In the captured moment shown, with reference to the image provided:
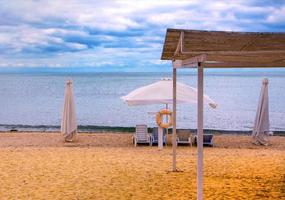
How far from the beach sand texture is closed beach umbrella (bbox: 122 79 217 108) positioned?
1.27 metres

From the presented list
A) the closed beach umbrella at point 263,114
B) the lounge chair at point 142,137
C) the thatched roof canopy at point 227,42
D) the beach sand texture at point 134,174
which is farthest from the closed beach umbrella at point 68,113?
the thatched roof canopy at point 227,42

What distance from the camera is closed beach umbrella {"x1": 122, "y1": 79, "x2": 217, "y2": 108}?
12392 millimetres

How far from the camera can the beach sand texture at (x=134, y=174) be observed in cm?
780

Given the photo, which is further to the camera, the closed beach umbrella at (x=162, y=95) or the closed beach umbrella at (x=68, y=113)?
the closed beach umbrella at (x=68, y=113)

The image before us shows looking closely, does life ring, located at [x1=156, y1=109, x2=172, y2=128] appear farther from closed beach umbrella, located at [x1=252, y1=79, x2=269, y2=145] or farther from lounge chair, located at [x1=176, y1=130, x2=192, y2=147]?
closed beach umbrella, located at [x1=252, y1=79, x2=269, y2=145]

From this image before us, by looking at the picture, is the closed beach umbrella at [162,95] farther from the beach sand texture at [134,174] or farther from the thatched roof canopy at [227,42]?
the thatched roof canopy at [227,42]

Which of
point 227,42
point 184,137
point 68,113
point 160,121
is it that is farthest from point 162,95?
point 227,42

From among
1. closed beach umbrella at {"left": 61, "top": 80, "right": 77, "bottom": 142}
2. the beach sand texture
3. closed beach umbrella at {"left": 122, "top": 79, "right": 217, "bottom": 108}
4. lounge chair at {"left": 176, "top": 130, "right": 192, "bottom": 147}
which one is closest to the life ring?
closed beach umbrella at {"left": 122, "top": 79, "right": 217, "bottom": 108}

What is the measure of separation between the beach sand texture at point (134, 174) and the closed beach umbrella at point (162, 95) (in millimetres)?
1270

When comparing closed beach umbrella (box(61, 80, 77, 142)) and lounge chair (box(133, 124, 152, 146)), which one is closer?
lounge chair (box(133, 124, 152, 146))

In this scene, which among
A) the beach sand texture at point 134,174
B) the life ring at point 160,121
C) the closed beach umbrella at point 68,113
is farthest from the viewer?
the closed beach umbrella at point 68,113

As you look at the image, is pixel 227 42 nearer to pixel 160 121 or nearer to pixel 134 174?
pixel 134 174

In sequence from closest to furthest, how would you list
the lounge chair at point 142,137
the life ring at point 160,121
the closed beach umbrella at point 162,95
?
the life ring at point 160,121 < the closed beach umbrella at point 162,95 < the lounge chair at point 142,137

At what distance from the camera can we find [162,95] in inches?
497
